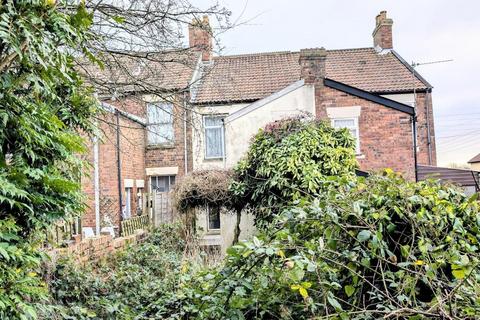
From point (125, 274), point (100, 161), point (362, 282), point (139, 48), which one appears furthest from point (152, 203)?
point (362, 282)

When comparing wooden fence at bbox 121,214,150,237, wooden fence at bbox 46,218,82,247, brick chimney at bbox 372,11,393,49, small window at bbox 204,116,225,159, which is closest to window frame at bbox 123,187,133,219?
wooden fence at bbox 121,214,150,237

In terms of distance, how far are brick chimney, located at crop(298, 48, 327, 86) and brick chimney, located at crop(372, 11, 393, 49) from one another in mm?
7570

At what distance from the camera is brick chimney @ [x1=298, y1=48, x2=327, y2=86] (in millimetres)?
11492

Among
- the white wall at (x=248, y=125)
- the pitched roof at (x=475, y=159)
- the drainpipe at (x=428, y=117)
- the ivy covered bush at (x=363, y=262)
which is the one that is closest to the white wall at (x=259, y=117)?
the white wall at (x=248, y=125)

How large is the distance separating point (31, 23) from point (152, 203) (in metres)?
11.0

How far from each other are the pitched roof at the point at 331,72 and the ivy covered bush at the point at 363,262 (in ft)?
39.8

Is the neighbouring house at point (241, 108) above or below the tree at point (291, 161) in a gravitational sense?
above

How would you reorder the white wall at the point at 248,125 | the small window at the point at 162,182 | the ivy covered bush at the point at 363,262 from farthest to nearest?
the small window at the point at 162,182
the white wall at the point at 248,125
the ivy covered bush at the point at 363,262

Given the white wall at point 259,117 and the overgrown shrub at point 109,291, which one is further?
the white wall at point 259,117

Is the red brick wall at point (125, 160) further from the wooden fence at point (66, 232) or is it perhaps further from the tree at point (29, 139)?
the tree at point (29, 139)

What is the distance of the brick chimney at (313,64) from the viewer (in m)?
11.5

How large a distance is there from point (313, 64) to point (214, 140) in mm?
5581

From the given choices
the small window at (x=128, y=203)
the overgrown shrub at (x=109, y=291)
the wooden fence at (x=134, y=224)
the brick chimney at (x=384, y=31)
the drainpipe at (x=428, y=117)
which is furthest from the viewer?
the brick chimney at (x=384, y=31)

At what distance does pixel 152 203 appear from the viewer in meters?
13.1
